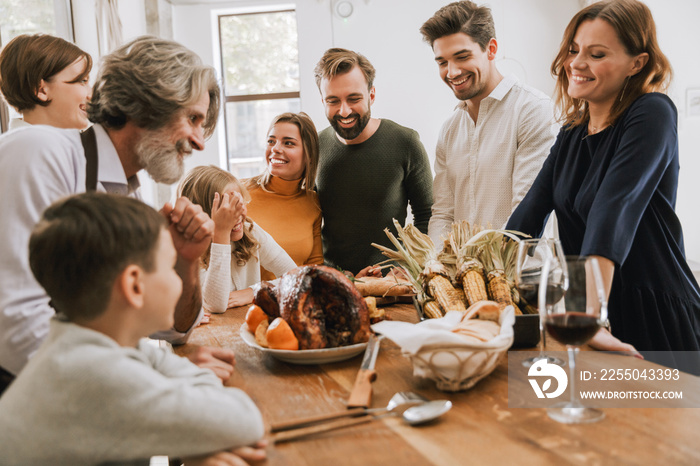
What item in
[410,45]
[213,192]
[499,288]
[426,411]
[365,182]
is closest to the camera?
[426,411]

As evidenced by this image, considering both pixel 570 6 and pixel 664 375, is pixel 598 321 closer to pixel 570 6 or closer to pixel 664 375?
pixel 664 375

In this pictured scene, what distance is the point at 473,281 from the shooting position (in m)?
1.35

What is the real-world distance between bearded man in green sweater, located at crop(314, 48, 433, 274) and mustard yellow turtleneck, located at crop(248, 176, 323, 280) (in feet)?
0.45

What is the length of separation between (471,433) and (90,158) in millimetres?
1107

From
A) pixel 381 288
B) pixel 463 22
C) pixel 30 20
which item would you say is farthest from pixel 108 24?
pixel 381 288

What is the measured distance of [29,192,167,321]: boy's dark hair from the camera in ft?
2.70

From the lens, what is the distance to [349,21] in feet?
17.6

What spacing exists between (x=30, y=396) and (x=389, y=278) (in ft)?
3.98

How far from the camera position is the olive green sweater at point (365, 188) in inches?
123

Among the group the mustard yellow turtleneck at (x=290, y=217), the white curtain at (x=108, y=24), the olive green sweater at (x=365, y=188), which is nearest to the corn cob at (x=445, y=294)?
the mustard yellow turtleneck at (x=290, y=217)

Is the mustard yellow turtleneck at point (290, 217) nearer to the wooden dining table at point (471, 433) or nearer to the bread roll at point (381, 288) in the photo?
the bread roll at point (381, 288)

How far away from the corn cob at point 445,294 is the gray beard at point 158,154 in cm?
78

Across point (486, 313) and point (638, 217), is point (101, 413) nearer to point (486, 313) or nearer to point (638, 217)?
point (486, 313)

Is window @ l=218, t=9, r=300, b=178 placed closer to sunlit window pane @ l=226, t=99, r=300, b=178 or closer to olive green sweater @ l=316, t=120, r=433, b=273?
sunlit window pane @ l=226, t=99, r=300, b=178
